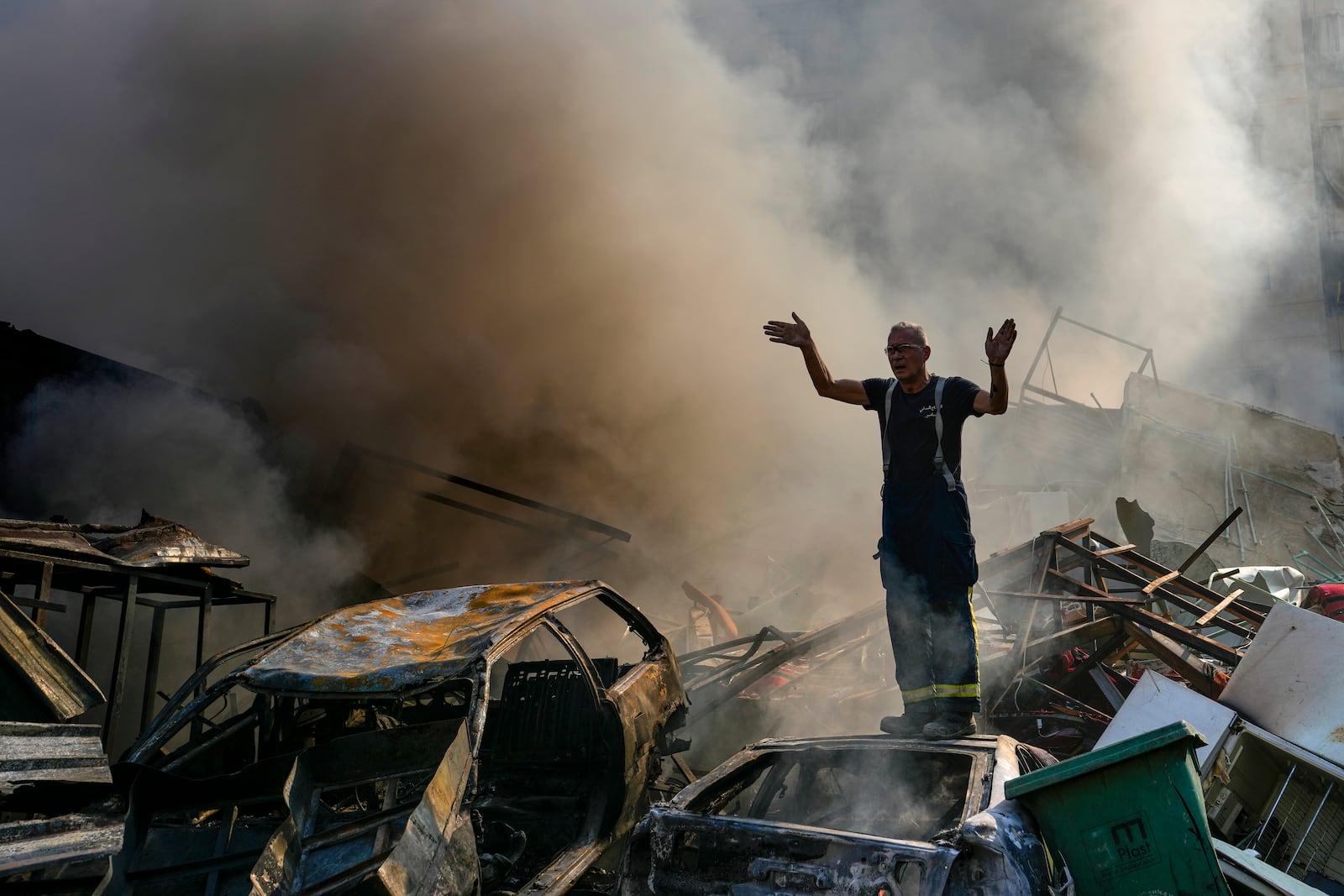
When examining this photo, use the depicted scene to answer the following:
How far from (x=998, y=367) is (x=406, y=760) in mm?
2549

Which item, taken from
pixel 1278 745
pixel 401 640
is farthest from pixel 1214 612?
pixel 401 640

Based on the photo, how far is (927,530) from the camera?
3.56 metres

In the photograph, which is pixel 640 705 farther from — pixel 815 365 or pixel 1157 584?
pixel 1157 584

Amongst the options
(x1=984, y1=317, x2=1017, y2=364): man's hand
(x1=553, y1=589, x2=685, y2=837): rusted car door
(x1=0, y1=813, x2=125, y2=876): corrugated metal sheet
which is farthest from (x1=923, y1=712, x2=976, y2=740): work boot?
(x1=0, y1=813, x2=125, y2=876): corrugated metal sheet

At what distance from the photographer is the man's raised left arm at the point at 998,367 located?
3.20 metres

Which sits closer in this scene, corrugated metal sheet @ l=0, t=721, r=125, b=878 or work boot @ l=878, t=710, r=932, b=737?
corrugated metal sheet @ l=0, t=721, r=125, b=878

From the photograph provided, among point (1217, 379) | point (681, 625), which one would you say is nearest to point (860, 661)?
point (681, 625)

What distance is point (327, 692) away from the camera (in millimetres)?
2697

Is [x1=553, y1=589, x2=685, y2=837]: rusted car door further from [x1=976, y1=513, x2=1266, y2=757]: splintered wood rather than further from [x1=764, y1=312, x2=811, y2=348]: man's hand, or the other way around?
[x1=976, y1=513, x2=1266, y2=757]: splintered wood

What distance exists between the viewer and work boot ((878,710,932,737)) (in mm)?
3354

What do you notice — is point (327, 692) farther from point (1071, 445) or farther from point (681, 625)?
point (1071, 445)

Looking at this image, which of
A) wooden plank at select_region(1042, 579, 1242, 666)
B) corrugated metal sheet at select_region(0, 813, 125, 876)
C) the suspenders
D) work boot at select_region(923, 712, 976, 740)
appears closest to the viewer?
corrugated metal sheet at select_region(0, 813, 125, 876)

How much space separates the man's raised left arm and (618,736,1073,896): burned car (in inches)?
50.2

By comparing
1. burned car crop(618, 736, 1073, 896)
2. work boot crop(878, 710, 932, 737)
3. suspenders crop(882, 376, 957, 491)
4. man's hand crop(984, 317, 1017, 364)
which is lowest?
burned car crop(618, 736, 1073, 896)
